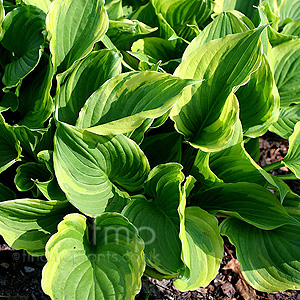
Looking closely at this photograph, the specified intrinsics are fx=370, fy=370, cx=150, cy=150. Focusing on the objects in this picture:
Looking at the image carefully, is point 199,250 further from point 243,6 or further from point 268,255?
point 243,6

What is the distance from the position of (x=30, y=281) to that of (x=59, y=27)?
1.30 meters

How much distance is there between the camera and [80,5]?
5.81 feet

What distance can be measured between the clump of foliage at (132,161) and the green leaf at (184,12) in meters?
0.44

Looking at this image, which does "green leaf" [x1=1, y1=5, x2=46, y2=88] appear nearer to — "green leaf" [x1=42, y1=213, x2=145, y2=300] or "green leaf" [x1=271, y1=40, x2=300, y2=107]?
"green leaf" [x1=42, y1=213, x2=145, y2=300]

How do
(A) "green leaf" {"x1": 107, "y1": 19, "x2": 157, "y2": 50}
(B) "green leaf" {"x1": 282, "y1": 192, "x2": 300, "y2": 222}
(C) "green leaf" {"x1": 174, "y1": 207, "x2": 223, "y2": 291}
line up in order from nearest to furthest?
(C) "green leaf" {"x1": 174, "y1": 207, "x2": 223, "y2": 291}, (B) "green leaf" {"x1": 282, "y1": 192, "x2": 300, "y2": 222}, (A) "green leaf" {"x1": 107, "y1": 19, "x2": 157, "y2": 50}

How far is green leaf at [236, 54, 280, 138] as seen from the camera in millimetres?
1756

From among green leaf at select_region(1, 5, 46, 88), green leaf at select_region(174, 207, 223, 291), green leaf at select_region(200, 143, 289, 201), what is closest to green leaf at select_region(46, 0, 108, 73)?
green leaf at select_region(1, 5, 46, 88)

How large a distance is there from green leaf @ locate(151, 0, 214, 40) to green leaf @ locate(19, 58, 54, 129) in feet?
2.81

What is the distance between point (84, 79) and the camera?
177 centimetres

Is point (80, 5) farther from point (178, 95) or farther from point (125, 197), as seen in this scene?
point (125, 197)

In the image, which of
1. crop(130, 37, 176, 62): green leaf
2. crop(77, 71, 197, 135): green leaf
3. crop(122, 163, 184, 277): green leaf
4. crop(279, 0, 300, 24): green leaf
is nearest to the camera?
crop(77, 71, 197, 135): green leaf

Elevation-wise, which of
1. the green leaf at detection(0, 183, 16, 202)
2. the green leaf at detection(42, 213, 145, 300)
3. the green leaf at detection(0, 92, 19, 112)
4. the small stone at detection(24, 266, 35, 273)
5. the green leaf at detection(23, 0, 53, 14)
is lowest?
the small stone at detection(24, 266, 35, 273)

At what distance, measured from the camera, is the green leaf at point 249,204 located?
65.9 inches

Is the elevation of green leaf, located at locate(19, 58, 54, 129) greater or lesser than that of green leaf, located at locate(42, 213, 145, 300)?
greater
